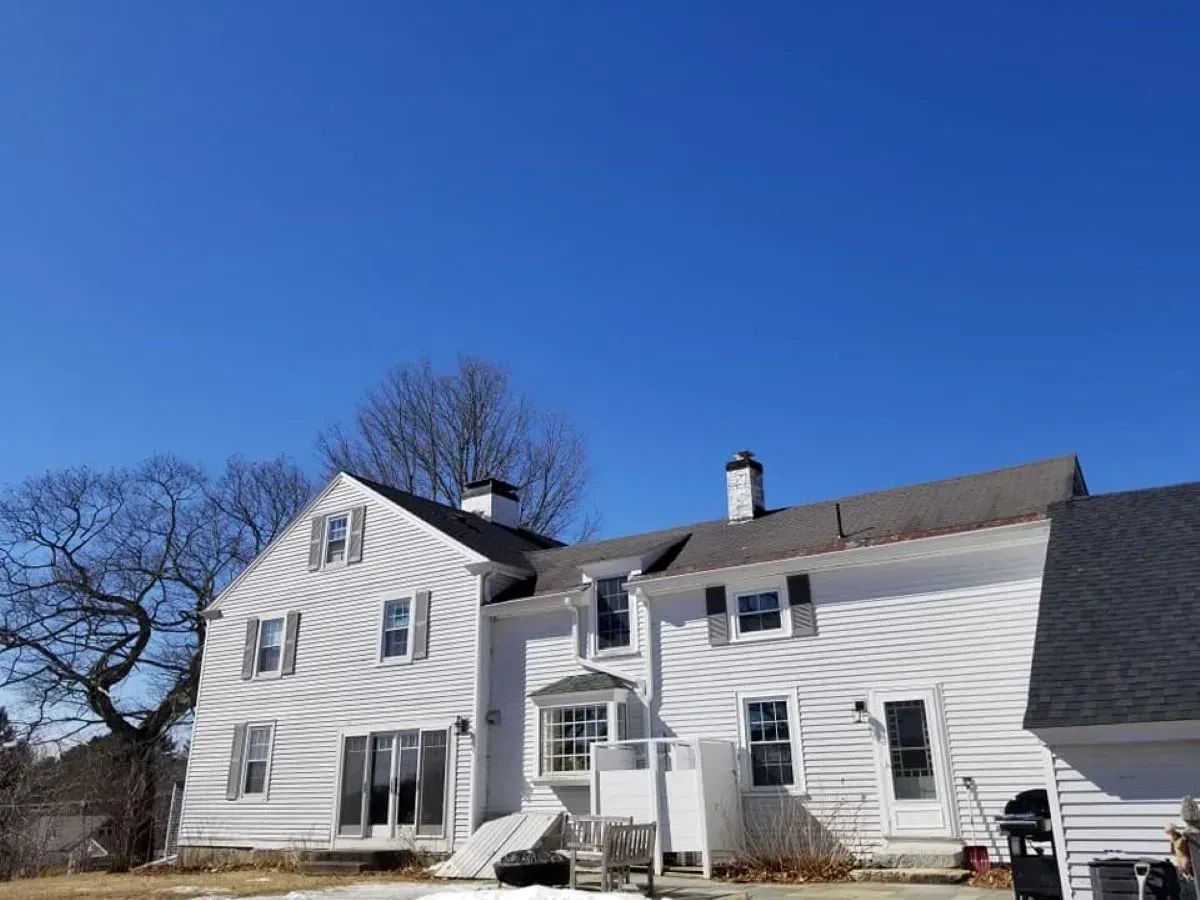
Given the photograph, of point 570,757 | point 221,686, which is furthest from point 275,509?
point 570,757

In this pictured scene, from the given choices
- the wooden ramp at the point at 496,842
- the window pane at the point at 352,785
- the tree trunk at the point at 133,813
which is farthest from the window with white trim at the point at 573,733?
the tree trunk at the point at 133,813

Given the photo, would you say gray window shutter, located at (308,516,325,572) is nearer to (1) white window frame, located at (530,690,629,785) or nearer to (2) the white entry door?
(1) white window frame, located at (530,690,629,785)

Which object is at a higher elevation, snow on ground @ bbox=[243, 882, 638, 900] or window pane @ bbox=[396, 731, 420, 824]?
window pane @ bbox=[396, 731, 420, 824]

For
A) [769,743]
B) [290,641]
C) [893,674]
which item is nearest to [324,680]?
[290,641]

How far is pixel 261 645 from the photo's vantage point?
20.9 meters

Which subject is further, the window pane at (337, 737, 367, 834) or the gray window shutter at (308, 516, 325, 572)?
the gray window shutter at (308, 516, 325, 572)

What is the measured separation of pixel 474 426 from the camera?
107ft

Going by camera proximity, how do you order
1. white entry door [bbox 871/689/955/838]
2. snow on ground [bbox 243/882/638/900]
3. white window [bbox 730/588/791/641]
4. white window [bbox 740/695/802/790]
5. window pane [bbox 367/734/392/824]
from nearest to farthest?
snow on ground [bbox 243/882/638/900] → white entry door [bbox 871/689/955/838] → white window [bbox 740/695/802/790] → white window [bbox 730/588/791/641] → window pane [bbox 367/734/392/824]

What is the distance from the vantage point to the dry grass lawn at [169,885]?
1328 centimetres

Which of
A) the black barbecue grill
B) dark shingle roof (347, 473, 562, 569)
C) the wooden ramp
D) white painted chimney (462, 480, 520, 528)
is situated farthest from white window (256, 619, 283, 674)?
the black barbecue grill

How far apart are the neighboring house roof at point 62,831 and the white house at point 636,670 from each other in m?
4.36

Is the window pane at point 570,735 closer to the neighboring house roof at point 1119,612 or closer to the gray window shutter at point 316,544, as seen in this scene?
the gray window shutter at point 316,544

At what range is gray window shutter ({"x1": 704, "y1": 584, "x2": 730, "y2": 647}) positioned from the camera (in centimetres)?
1530

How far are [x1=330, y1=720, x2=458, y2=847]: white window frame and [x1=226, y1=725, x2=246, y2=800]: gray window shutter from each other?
3.06m
